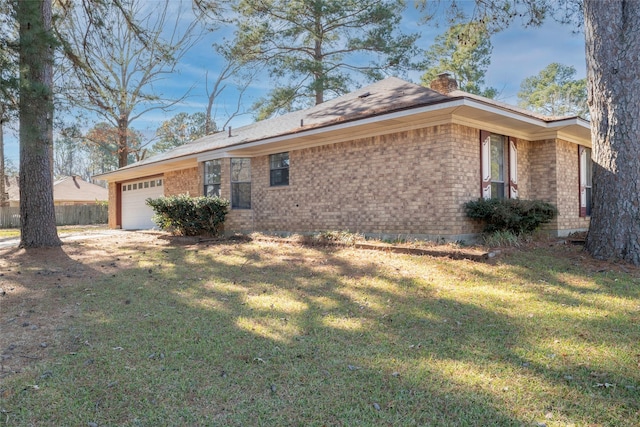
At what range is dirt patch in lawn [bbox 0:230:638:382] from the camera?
4113 millimetres

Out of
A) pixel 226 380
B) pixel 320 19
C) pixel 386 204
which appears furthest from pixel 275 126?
pixel 226 380

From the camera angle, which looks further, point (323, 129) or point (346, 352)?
point (323, 129)

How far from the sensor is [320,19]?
20875 mm

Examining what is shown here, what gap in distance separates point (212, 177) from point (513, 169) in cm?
936

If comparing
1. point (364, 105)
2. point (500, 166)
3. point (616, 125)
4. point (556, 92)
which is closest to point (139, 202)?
point (364, 105)

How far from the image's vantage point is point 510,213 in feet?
29.8

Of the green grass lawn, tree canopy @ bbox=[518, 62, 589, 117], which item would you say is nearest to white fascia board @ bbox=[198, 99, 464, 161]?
the green grass lawn

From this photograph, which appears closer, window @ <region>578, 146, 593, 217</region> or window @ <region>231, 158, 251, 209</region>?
window @ <region>578, 146, 593, 217</region>

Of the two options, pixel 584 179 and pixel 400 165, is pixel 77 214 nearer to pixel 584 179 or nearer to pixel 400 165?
pixel 400 165

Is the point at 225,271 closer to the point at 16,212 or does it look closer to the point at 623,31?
the point at 623,31

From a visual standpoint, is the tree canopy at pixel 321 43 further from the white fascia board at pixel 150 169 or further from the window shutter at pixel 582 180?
the window shutter at pixel 582 180

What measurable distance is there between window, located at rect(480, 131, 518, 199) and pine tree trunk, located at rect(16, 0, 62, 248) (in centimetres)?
931

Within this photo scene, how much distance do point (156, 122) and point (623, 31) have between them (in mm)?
30896

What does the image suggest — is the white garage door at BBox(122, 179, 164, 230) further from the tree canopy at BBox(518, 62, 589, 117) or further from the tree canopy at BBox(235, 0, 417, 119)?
the tree canopy at BBox(518, 62, 589, 117)
